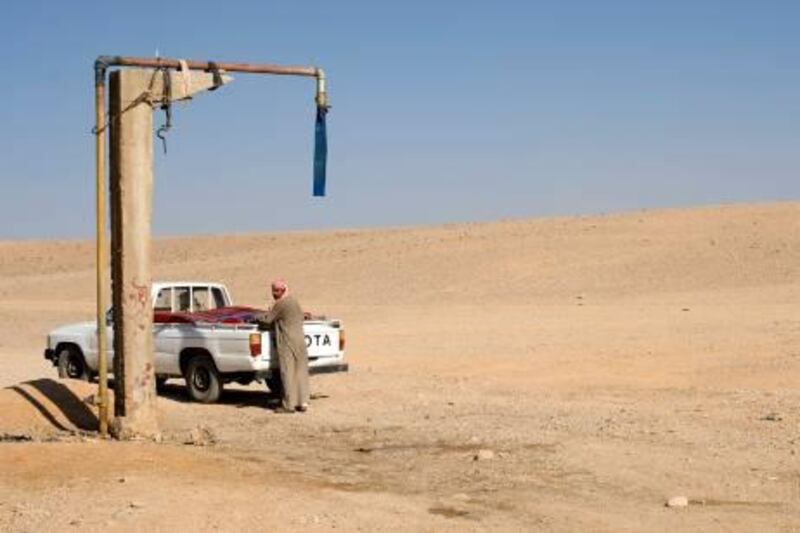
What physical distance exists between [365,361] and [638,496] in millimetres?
13684

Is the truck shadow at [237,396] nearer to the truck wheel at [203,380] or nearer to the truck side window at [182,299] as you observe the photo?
the truck wheel at [203,380]

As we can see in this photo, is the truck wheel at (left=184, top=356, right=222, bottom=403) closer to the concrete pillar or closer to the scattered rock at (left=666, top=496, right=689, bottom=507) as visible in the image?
the concrete pillar

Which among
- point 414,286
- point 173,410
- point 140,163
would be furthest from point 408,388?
point 414,286

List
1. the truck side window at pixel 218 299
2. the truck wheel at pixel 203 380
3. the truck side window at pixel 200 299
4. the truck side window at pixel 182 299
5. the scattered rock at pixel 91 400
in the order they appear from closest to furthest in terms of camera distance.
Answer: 1. the scattered rock at pixel 91 400
2. the truck wheel at pixel 203 380
3. the truck side window at pixel 182 299
4. the truck side window at pixel 200 299
5. the truck side window at pixel 218 299

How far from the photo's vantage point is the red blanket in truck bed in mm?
16109

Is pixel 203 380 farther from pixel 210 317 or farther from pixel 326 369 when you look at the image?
pixel 326 369

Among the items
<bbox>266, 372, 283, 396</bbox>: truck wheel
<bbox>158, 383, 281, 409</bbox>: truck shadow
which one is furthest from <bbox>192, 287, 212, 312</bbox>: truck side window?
<bbox>266, 372, 283, 396</bbox>: truck wheel

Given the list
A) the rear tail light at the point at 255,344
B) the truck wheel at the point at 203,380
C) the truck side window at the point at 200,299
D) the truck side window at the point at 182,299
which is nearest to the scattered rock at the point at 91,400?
the rear tail light at the point at 255,344

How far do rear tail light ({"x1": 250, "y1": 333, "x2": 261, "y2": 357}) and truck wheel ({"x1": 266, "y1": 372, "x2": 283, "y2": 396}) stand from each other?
0.42 metres

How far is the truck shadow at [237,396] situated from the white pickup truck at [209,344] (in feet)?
0.73

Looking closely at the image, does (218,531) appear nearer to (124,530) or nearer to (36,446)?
(124,530)

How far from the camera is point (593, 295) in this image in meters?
38.2

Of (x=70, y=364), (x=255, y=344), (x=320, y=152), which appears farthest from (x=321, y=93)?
(x=70, y=364)

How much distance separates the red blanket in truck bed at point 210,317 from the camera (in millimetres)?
16109
